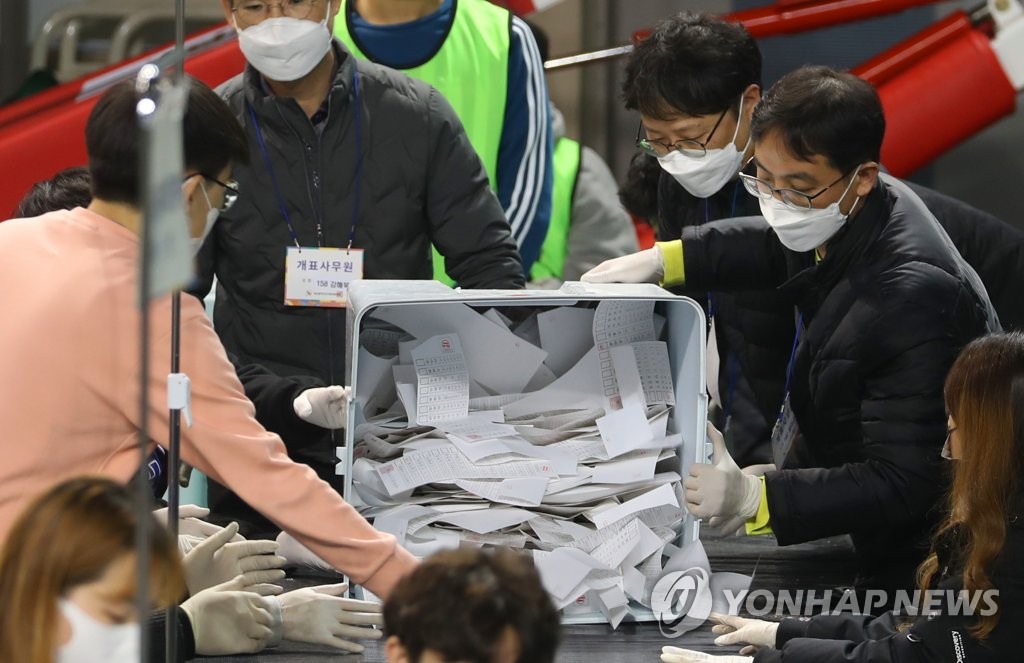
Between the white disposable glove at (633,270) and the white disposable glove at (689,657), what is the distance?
69 centimetres

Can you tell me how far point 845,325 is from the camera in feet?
6.12

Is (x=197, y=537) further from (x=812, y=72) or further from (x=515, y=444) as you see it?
(x=812, y=72)

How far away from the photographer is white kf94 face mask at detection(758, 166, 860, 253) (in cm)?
194

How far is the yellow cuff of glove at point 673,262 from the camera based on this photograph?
2.18 meters

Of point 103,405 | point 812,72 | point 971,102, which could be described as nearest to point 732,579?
point 812,72

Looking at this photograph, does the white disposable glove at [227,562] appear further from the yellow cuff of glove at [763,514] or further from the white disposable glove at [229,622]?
the yellow cuff of glove at [763,514]

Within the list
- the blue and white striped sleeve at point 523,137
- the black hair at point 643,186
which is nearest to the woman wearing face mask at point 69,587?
the blue and white striped sleeve at point 523,137

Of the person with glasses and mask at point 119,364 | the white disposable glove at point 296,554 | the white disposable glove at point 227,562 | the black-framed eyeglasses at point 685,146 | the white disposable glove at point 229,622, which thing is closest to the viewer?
the person with glasses and mask at point 119,364

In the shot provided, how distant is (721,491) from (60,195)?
1145mm

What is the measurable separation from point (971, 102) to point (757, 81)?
1460 mm

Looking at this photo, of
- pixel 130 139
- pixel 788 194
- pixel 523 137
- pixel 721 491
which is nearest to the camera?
pixel 130 139

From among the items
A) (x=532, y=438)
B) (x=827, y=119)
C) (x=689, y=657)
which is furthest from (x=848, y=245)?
(x=689, y=657)

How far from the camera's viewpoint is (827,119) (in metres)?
1.91

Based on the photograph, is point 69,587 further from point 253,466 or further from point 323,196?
point 323,196
